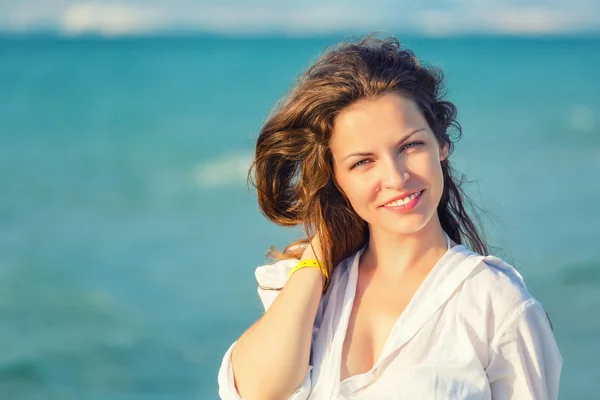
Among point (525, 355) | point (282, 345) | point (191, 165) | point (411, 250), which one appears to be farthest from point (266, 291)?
point (191, 165)

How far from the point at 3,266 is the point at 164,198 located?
350cm

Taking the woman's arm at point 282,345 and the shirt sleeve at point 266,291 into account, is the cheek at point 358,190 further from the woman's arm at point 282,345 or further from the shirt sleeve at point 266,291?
the shirt sleeve at point 266,291

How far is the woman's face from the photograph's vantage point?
9.96 feet

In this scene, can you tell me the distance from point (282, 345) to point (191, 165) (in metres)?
12.8

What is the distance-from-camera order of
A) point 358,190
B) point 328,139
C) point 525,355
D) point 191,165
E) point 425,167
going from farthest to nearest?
point 191,165 < point 328,139 < point 358,190 < point 425,167 < point 525,355

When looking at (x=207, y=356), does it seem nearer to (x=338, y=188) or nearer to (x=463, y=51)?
(x=338, y=188)

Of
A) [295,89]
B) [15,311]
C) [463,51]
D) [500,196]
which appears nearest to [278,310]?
[295,89]

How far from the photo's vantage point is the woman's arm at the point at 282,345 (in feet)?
10.3

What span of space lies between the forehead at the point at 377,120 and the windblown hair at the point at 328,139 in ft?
0.09

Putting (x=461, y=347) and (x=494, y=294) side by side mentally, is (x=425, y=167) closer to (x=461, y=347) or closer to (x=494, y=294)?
(x=494, y=294)

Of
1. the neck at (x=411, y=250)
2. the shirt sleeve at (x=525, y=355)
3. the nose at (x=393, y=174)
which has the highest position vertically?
the nose at (x=393, y=174)

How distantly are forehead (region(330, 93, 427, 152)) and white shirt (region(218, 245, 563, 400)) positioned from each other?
415 millimetres

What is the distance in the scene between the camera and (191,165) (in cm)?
1580

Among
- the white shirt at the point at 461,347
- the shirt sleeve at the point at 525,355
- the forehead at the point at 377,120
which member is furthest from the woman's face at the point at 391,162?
the shirt sleeve at the point at 525,355
